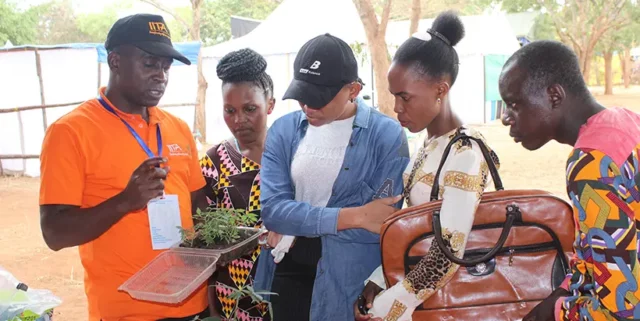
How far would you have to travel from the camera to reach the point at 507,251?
166 centimetres

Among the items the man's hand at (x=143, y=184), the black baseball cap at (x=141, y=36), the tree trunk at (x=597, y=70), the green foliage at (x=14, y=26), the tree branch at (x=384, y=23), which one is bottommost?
the tree trunk at (x=597, y=70)

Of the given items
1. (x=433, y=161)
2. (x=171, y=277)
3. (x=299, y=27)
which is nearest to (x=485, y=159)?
(x=433, y=161)

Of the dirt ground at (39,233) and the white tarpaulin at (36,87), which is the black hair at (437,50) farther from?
the white tarpaulin at (36,87)

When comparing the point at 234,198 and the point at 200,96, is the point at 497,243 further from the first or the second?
the point at 200,96

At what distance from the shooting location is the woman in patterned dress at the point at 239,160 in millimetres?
2471

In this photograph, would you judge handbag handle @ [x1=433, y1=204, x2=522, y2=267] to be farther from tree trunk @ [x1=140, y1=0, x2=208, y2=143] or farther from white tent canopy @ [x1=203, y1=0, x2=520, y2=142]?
white tent canopy @ [x1=203, y1=0, x2=520, y2=142]

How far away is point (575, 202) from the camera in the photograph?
1.35 metres

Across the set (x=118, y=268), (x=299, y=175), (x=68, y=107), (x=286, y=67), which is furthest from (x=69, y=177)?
(x=286, y=67)

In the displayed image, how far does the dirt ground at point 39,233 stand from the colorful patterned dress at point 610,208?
4.79m

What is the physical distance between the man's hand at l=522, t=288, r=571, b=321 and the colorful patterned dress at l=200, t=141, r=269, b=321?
1.18 m

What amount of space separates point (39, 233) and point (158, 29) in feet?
22.4

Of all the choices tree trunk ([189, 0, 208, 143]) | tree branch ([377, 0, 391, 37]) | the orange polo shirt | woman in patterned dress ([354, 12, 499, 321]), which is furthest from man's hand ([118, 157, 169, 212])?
tree trunk ([189, 0, 208, 143])

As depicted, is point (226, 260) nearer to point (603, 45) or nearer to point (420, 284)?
point (420, 284)

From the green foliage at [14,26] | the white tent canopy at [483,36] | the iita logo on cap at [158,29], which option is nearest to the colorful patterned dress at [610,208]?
the iita logo on cap at [158,29]
